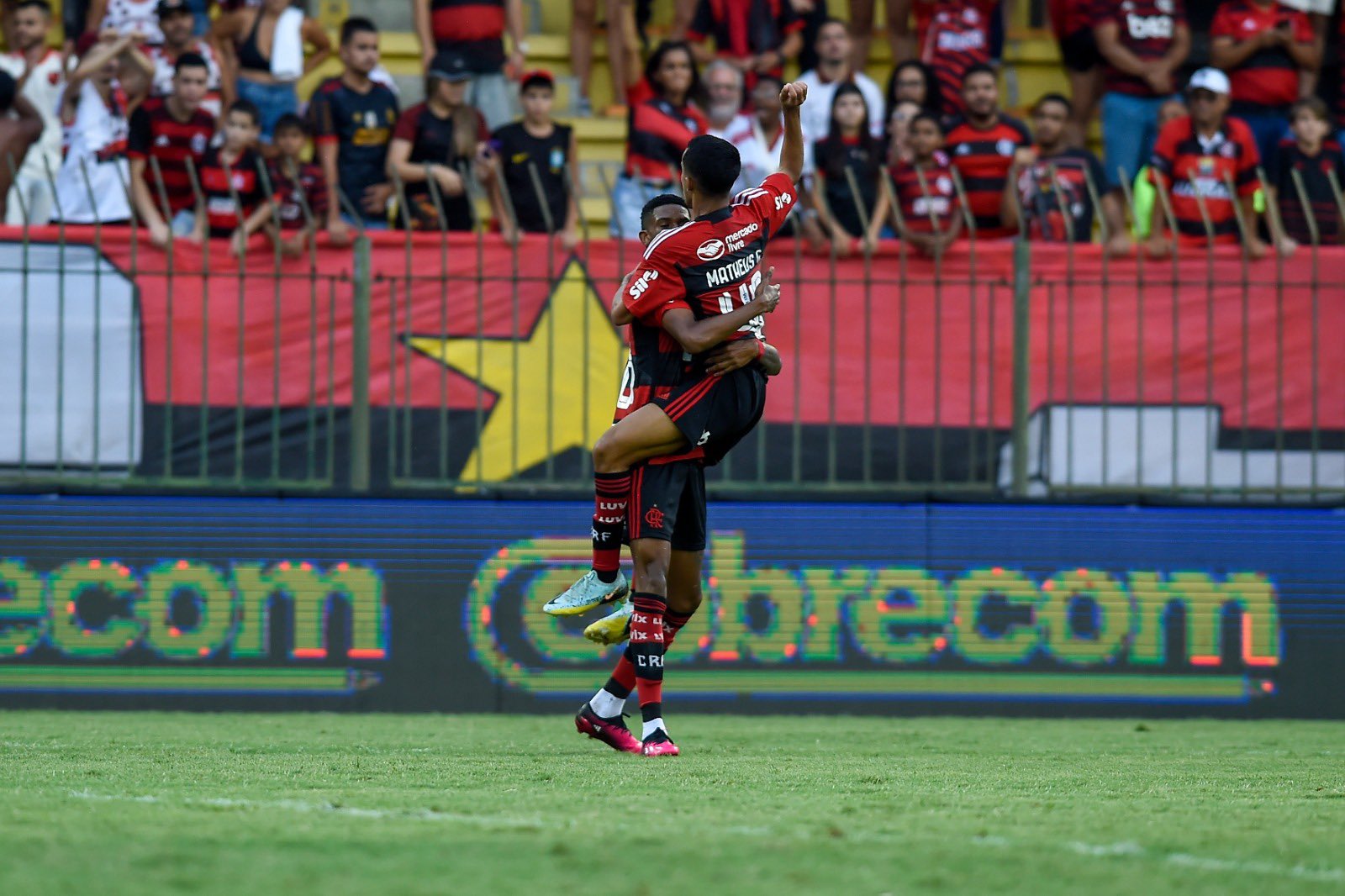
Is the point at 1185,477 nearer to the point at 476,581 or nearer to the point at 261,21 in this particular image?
the point at 476,581

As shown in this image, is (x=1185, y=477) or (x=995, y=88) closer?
(x=1185, y=477)

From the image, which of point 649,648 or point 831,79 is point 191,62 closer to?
point 831,79

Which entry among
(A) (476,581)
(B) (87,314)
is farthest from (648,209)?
(B) (87,314)

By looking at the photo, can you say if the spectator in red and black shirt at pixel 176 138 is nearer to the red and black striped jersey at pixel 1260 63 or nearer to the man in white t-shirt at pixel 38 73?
the man in white t-shirt at pixel 38 73

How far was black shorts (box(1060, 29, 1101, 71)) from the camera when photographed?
1392 cm

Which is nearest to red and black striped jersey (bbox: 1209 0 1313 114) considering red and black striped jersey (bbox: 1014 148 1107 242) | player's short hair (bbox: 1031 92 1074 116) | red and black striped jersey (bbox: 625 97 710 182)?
player's short hair (bbox: 1031 92 1074 116)

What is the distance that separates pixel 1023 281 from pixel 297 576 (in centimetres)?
433

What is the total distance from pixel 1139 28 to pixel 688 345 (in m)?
8.22

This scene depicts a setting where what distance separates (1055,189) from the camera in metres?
11.0

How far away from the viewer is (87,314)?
1010 cm

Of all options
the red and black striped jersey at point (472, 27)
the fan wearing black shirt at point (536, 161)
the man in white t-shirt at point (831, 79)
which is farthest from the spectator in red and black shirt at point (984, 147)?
the red and black striped jersey at point (472, 27)

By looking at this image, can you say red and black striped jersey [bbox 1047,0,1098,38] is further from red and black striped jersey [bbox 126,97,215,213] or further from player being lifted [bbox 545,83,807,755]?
player being lifted [bbox 545,83,807,755]

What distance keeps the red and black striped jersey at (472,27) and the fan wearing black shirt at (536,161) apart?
976 millimetres

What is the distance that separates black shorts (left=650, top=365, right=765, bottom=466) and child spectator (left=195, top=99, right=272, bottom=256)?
494 cm
